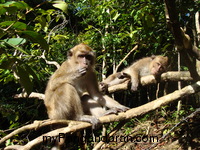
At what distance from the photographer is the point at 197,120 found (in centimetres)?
693

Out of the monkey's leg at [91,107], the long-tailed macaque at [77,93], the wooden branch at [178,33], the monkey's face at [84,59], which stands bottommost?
the monkey's leg at [91,107]

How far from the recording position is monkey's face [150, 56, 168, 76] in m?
6.31

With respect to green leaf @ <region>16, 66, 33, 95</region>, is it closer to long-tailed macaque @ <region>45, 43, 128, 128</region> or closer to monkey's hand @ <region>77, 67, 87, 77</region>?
long-tailed macaque @ <region>45, 43, 128, 128</region>

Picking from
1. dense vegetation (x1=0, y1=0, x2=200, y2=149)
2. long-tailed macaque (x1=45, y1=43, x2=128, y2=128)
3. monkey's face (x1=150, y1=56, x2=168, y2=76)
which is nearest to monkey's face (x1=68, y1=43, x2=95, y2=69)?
long-tailed macaque (x1=45, y1=43, x2=128, y2=128)

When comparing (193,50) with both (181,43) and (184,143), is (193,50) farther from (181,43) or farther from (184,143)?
(184,143)

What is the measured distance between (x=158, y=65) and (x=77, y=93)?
127 inches

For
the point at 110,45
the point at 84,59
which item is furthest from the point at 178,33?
the point at 110,45

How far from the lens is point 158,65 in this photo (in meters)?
6.50

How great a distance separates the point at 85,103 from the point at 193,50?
98.6 inches

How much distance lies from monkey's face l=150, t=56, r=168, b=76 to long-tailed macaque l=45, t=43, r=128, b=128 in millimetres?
2136

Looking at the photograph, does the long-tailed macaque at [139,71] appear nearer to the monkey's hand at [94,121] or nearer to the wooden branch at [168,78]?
the wooden branch at [168,78]

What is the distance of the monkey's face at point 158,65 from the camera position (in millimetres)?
6307

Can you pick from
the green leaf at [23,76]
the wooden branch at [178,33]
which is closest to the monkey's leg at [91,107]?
the wooden branch at [178,33]

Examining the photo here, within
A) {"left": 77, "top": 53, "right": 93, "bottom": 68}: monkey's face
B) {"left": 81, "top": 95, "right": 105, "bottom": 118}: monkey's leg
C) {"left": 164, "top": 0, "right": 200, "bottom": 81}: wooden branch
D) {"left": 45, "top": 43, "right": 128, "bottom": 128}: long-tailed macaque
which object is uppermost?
{"left": 164, "top": 0, "right": 200, "bottom": 81}: wooden branch
